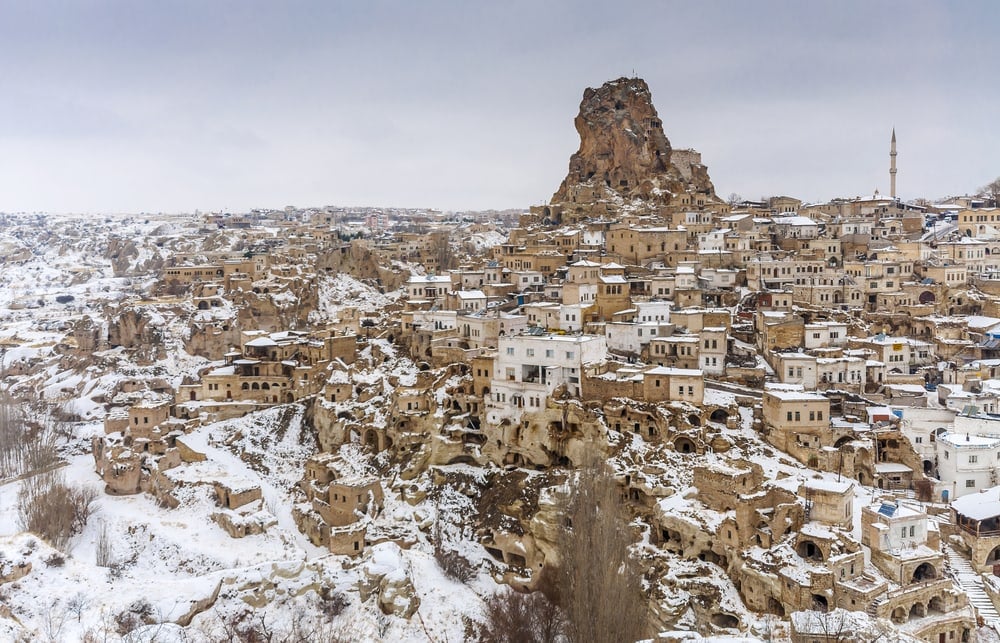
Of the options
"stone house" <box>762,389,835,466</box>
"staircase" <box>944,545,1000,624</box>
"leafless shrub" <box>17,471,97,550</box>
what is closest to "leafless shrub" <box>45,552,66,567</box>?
"leafless shrub" <box>17,471,97,550</box>

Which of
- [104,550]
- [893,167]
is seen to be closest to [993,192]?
[893,167]

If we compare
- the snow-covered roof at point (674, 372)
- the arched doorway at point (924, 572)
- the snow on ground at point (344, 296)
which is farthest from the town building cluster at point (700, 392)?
the snow on ground at point (344, 296)

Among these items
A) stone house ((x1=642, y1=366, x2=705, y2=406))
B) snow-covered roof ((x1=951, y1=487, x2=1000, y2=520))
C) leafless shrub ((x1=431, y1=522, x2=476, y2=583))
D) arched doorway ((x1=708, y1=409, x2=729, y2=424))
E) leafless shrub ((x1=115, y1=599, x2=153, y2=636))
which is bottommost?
leafless shrub ((x1=431, y1=522, x2=476, y2=583))

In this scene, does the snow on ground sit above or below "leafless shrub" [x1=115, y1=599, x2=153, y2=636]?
above

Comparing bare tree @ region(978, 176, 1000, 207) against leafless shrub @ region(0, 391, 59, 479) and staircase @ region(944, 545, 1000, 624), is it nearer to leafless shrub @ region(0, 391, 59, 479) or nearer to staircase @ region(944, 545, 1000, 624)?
staircase @ region(944, 545, 1000, 624)

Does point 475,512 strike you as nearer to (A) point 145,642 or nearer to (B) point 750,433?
(B) point 750,433

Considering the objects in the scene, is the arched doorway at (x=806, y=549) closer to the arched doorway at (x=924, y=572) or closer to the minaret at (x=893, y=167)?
the arched doorway at (x=924, y=572)
